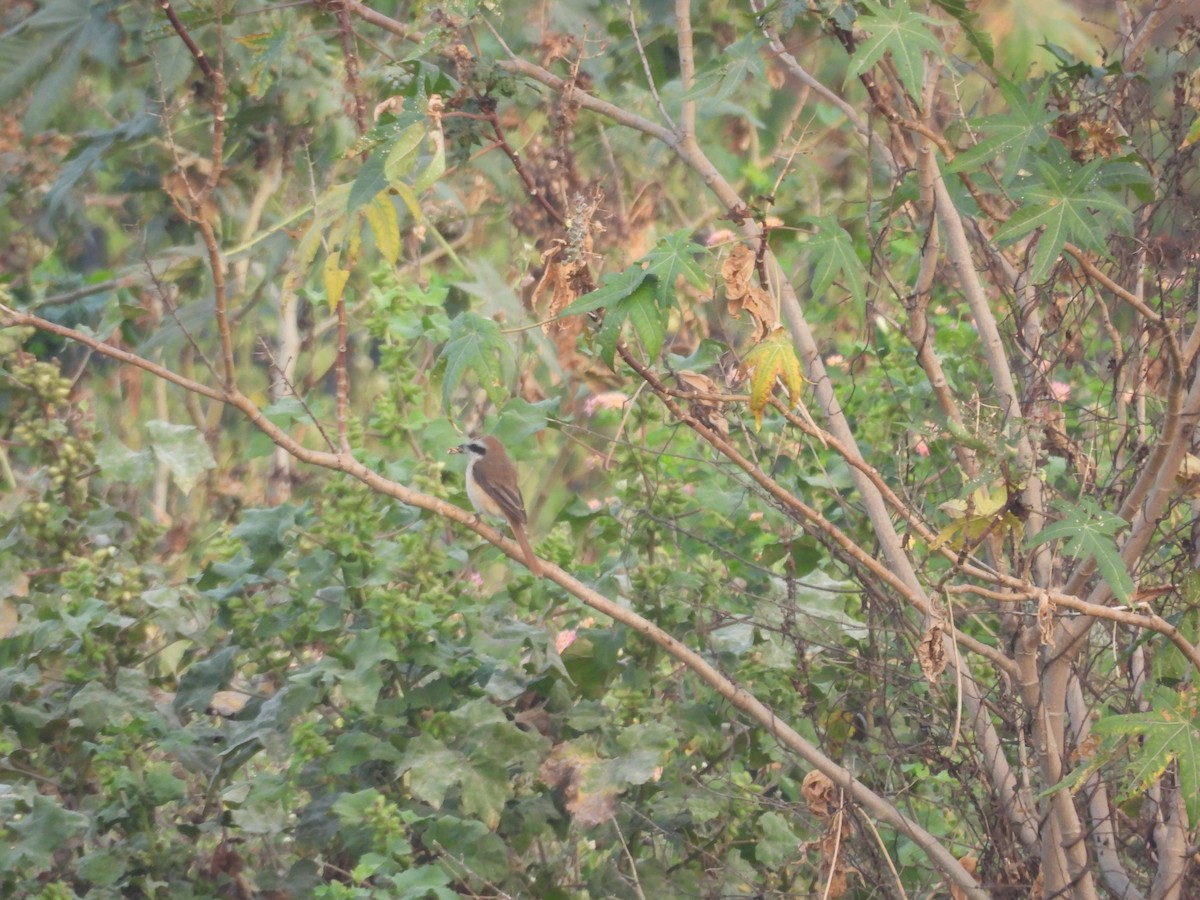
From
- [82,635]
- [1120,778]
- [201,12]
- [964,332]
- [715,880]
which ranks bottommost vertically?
[715,880]

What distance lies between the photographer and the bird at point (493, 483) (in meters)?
4.23

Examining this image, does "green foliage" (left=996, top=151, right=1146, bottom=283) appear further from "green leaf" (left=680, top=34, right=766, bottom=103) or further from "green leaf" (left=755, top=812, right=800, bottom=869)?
"green leaf" (left=755, top=812, right=800, bottom=869)

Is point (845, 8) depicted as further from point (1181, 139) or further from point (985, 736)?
point (985, 736)

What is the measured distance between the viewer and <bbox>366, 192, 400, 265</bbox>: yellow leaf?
2.70 m

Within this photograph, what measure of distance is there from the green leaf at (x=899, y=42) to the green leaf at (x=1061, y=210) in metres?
0.28

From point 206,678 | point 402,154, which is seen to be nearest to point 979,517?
point 402,154

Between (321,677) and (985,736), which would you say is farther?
(321,677)

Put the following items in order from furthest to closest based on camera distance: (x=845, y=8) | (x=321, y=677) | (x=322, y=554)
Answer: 1. (x=322, y=554)
2. (x=321, y=677)
3. (x=845, y=8)

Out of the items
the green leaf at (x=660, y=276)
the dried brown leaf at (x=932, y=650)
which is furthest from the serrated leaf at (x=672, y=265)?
the dried brown leaf at (x=932, y=650)

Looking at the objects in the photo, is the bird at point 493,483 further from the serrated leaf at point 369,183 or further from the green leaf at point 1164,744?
the green leaf at point 1164,744

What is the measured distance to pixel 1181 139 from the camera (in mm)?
3037

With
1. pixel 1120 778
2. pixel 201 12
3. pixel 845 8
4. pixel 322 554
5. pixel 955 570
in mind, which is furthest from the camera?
pixel 322 554

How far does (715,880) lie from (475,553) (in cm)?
102

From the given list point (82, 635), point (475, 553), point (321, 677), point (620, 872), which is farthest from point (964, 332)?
point (82, 635)
